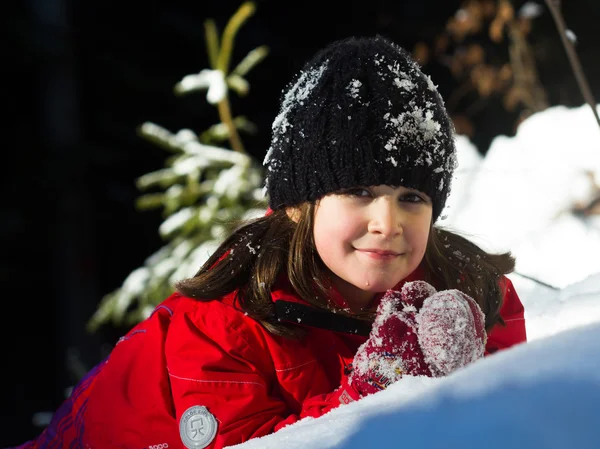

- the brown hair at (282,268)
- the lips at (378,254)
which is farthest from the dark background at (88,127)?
the lips at (378,254)

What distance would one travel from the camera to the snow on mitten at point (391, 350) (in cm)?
141

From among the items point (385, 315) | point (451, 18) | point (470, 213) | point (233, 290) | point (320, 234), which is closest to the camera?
point (385, 315)

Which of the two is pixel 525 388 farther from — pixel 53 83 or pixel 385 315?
pixel 53 83

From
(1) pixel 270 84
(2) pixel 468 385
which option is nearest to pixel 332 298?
(2) pixel 468 385

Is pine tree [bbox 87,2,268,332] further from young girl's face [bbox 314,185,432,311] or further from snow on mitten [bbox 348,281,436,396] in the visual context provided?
snow on mitten [bbox 348,281,436,396]

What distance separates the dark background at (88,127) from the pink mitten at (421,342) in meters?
4.42

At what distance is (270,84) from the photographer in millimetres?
5984

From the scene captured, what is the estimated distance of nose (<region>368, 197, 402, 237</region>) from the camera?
1570 millimetres

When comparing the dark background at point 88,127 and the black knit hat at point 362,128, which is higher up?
the dark background at point 88,127

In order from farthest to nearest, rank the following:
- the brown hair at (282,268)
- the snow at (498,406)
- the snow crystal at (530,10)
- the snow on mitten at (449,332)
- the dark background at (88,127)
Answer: the snow crystal at (530,10) → the dark background at (88,127) → the brown hair at (282,268) → the snow on mitten at (449,332) → the snow at (498,406)

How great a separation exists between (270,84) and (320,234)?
4.50 m

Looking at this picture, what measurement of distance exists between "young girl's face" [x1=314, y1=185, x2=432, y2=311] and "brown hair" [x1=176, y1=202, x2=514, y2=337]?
0.29 ft

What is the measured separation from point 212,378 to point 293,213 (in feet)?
1.77

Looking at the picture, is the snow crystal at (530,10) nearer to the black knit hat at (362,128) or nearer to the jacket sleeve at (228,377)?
the black knit hat at (362,128)
